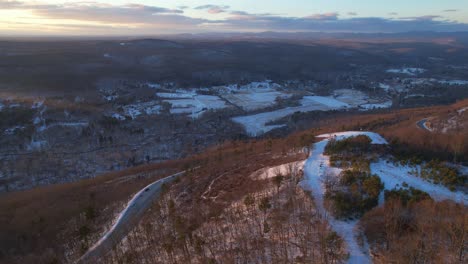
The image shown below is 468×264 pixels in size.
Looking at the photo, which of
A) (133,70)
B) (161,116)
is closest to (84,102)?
(161,116)

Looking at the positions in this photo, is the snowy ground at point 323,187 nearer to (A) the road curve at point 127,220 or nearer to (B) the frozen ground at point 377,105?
(A) the road curve at point 127,220

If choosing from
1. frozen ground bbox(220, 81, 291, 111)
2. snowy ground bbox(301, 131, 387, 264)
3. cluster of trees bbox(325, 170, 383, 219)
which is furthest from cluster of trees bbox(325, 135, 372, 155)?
frozen ground bbox(220, 81, 291, 111)

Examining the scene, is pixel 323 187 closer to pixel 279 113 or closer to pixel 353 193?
pixel 353 193

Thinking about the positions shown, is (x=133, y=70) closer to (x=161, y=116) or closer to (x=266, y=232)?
(x=161, y=116)

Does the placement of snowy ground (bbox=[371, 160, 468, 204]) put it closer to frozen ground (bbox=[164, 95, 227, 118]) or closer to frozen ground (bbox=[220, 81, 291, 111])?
frozen ground (bbox=[164, 95, 227, 118])

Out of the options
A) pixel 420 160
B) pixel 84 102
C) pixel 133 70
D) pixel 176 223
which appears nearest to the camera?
pixel 176 223

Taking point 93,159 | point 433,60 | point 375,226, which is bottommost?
point 93,159
